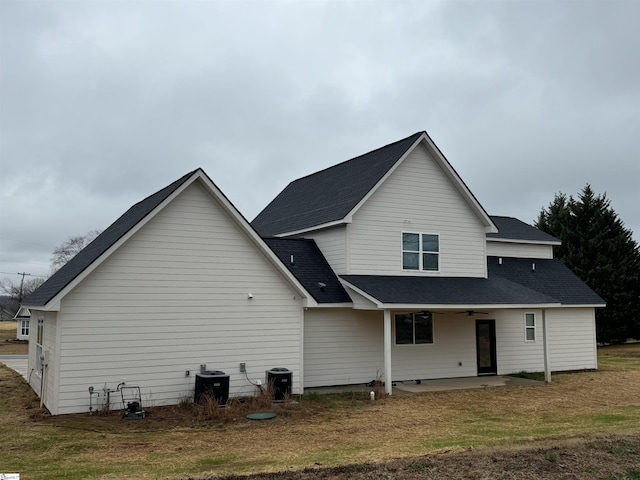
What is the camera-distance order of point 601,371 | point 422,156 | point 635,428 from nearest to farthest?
point 635,428
point 422,156
point 601,371

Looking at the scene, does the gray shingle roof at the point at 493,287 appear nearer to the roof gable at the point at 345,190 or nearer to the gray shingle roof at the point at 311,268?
the gray shingle roof at the point at 311,268

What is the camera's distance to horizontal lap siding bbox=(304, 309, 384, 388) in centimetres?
1769

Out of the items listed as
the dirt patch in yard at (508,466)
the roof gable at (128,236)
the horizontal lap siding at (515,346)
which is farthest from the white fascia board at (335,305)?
the dirt patch in yard at (508,466)

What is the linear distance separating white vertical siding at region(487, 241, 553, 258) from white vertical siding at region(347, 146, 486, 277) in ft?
11.9

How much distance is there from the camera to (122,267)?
14008 mm

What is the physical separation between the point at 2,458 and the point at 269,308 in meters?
7.79

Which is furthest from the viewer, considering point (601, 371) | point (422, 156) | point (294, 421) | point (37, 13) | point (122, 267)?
point (601, 371)

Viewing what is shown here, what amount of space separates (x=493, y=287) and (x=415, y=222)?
139 inches

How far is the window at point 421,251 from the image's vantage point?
64.7 feet

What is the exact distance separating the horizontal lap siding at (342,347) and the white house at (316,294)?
0.05 metres

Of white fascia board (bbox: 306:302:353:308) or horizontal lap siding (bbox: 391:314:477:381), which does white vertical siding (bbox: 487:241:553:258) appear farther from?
white fascia board (bbox: 306:302:353:308)

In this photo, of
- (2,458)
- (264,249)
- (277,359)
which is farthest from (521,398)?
(2,458)

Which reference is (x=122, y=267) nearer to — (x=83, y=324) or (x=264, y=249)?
(x=83, y=324)

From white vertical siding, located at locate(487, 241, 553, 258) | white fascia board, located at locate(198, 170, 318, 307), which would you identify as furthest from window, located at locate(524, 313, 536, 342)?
white fascia board, located at locate(198, 170, 318, 307)
